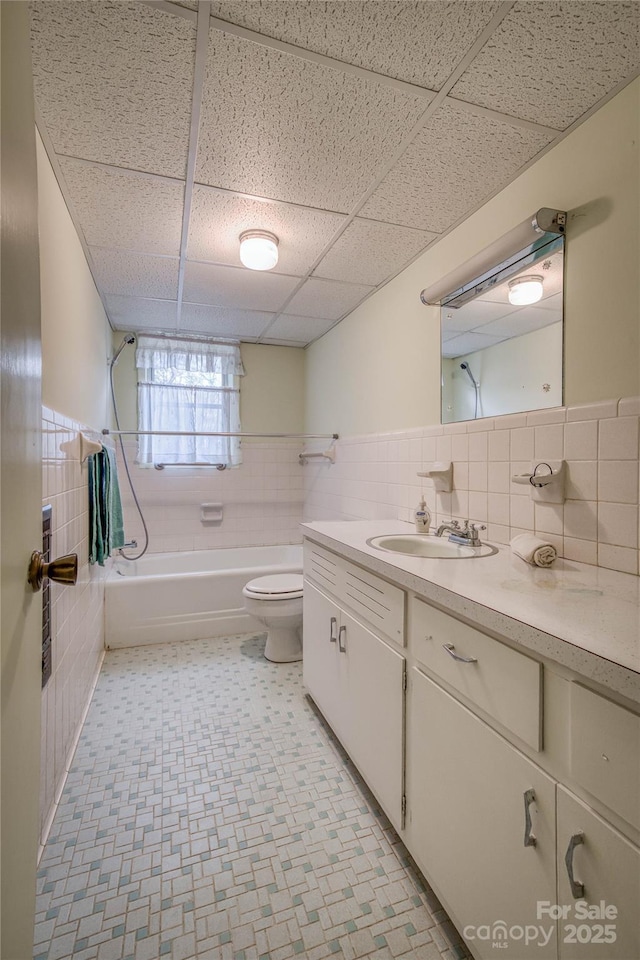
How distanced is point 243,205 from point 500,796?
208cm

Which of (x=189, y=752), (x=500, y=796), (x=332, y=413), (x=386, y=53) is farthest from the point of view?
(x=332, y=413)

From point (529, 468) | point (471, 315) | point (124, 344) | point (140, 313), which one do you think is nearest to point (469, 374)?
point (471, 315)

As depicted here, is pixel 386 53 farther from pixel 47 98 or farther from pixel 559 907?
pixel 559 907

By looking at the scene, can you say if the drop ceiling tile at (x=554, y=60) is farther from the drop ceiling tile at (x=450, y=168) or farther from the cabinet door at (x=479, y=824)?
the cabinet door at (x=479, y=824)

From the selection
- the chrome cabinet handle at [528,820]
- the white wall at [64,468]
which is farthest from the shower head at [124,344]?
the chrome cabinet handle at [528,820]

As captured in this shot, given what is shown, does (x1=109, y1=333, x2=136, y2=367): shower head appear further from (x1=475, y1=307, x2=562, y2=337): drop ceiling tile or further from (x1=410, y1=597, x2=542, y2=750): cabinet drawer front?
(x1=410, y1=597, x2=542, y2=750): cabinet drawer front

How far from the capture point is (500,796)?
2.74 feet

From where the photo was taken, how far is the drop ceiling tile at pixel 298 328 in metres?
3.16

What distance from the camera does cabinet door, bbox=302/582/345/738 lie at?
1655 mm

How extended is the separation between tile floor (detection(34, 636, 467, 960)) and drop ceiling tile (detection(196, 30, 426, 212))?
2.19 metres

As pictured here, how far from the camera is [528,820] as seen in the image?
2.51 ft

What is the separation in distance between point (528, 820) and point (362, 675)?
715 millimetres

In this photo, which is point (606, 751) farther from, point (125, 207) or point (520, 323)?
point (125, 207)

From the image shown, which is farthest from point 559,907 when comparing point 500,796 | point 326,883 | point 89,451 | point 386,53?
point 89,451
